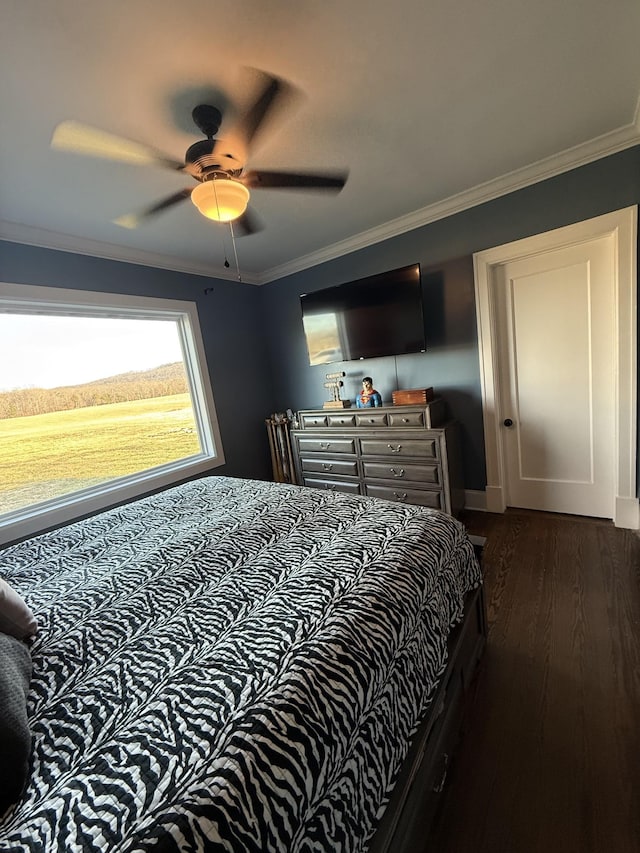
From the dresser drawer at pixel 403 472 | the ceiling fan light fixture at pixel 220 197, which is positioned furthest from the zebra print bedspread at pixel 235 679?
the ceiling fan light fixture at pixel 220 197

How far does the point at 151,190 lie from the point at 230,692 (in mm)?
2522

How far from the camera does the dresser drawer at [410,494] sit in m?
2.83

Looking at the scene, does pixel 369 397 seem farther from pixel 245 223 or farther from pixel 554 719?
pixel 554 719

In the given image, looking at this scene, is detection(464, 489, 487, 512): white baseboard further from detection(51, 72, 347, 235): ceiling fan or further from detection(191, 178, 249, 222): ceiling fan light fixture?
detection(191, 178, 249, 222): ceiling fan light fixture

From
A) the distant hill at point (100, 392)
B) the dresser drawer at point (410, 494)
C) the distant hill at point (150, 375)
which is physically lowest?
the dresser drawer at point (410, 494)

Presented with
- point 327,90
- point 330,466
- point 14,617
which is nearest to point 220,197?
point 327,90

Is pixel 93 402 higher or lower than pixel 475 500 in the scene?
higher

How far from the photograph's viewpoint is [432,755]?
108 cm

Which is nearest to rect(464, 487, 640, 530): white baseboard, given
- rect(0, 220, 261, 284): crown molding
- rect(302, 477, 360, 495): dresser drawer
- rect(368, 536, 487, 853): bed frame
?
rect(302, 477, 360, 495): dresser drawer

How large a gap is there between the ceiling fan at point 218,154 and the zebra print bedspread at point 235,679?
4.83ft

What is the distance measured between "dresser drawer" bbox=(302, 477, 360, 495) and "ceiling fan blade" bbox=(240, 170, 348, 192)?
7.49 ft

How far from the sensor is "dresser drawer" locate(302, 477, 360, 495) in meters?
3.28

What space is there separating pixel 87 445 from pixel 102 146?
2.06 metres

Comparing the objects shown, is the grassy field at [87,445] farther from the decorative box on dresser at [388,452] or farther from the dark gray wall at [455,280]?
the dark gray wall at [455,280]
